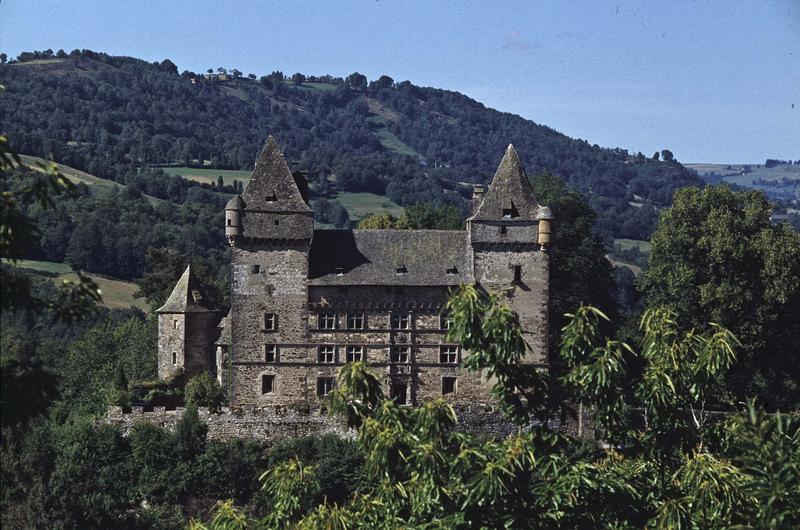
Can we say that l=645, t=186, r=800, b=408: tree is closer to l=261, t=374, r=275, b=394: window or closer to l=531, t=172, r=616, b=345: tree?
l=531, t=172, r=616, b=345: tree

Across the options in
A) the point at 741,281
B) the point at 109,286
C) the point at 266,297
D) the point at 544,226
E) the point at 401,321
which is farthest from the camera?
the point at 109,286

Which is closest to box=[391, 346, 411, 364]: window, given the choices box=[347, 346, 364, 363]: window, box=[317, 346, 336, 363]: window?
box=[347, 346, 364, 363]: window

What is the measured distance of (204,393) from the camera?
2296 inches

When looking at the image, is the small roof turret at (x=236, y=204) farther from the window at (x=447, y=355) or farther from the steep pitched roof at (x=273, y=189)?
the window at (x=447, y=355)

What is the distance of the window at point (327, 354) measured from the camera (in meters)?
56.9

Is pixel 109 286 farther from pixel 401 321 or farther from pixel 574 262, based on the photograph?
pixel 401 321

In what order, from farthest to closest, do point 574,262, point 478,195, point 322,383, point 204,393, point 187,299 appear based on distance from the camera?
point 574,262 < point 187,299 < point 478,195 < point 204,393 < point 322,383

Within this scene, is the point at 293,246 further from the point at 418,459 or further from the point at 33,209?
the point at 33,209

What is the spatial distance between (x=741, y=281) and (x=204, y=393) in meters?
27.1

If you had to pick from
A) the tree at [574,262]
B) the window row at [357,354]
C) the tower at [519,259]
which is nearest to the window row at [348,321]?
the window row at [357,354]

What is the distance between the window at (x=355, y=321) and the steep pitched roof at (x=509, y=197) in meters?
6.76

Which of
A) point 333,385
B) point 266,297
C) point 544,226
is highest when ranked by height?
point 544,226

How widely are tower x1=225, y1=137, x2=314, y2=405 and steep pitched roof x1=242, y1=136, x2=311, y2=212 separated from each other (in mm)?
264

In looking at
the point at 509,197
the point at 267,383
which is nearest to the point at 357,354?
the point at 267,383
